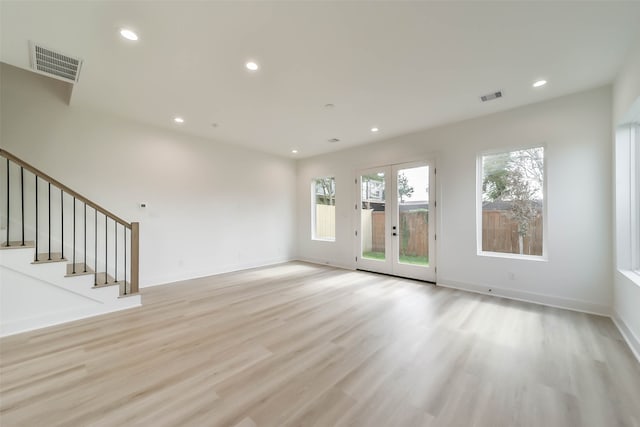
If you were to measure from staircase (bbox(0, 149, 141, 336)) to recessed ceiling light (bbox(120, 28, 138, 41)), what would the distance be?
6.29 ft

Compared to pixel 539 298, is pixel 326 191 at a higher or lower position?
higher

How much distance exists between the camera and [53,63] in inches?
109

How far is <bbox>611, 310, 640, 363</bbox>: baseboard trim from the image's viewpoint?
2.34m

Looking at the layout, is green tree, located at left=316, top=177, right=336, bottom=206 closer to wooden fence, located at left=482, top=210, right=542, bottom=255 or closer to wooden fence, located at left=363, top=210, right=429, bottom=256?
wooden fence, located at left=363, top=210, right=429, bottom=256

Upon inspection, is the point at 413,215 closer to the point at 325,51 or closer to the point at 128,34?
the point at 325,51

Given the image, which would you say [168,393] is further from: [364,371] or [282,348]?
[364,371]

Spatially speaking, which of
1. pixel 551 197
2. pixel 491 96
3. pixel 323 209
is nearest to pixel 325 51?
pixel 491 96

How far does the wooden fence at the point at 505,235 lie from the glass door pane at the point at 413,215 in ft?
3.14

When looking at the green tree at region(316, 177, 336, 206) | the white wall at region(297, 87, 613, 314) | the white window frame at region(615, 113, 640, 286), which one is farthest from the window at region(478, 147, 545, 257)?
the green tree at region(316, 177, 336, 206)

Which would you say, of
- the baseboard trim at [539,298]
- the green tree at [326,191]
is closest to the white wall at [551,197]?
the baseboard trim at [539,298]

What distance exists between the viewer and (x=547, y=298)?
3.58 meters

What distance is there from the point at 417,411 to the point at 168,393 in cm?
176

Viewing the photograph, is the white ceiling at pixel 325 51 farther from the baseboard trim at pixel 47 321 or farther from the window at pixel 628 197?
the baseboard trim at pixel 47 321

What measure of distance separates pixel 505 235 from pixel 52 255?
6618 millimetres
